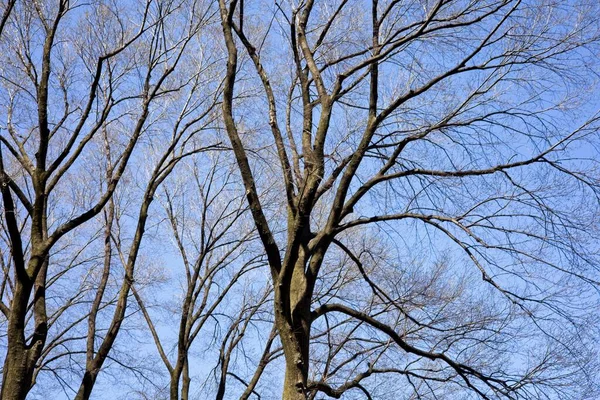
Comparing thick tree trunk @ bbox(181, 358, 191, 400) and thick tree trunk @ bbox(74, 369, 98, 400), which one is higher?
thick tree trunk @ bbox(181, 358, 191, 400)

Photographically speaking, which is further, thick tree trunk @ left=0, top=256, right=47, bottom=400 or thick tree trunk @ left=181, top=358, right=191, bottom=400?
thick tree trunk @ left=181, top=358, right=191, bottom=400

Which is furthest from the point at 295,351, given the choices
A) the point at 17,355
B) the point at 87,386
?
the point at 87,386

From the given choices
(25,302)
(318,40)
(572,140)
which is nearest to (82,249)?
(25,302)

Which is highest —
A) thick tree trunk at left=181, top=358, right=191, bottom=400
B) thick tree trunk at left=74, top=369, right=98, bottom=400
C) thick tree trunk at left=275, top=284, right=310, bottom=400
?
thick tree trunk at left=181, top=358, right=191, bottom=400

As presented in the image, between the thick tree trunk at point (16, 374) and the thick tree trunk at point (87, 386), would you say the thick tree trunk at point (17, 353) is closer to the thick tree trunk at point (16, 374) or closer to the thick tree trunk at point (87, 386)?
the thick tree trunk at point (16, 374)

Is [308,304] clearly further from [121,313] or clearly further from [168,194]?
[168,194]

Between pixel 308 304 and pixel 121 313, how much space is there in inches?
173

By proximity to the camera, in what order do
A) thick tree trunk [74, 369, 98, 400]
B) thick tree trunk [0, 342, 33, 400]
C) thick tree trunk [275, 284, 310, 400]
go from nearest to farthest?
thick tree trunk [275, 284, 310, 400] → thick tree trunk [0, 342, 33, 400] → thick tree trunk [74, 369, 98, 400]

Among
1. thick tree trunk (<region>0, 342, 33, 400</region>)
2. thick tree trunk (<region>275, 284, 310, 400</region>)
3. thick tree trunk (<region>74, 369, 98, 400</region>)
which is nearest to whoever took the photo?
thick tree trunk (<region>275, 284, 310, 400</region>)

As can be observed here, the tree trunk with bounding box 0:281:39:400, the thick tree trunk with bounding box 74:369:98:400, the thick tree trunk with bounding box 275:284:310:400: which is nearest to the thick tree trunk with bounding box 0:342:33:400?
the tree trunk with bounding box 0:281:39:400

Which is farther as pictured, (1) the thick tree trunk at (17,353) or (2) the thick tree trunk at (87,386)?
(2) the thick tree trunk at (87,386)

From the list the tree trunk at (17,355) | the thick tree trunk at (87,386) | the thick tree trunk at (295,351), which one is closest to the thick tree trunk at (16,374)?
the tree trunk at (17,355)

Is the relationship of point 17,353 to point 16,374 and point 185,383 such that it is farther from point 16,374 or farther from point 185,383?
point 185,383

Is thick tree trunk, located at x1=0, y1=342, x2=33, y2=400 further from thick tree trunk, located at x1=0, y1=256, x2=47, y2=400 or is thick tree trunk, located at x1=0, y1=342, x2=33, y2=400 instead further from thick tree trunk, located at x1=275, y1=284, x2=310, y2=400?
thick tree trunk, located at x1=275, y1=284, x2=310, y2=400
